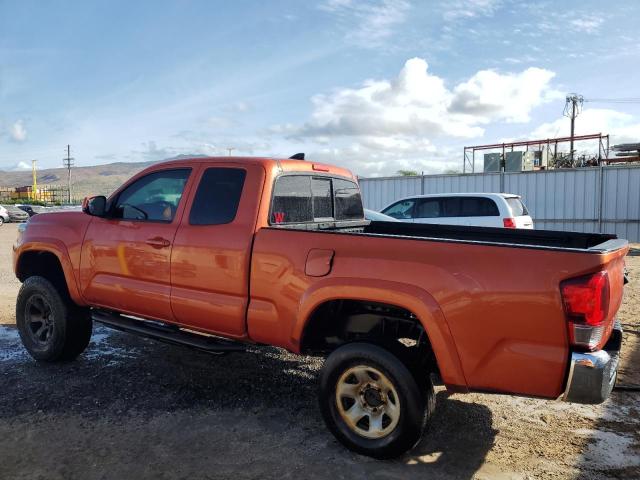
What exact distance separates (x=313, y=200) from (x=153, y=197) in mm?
1391

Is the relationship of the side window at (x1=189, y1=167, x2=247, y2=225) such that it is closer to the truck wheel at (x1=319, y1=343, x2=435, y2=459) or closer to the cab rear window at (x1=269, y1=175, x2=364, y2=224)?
the cab rear window at (x1=269, y1=175, x2=364, y2=224)

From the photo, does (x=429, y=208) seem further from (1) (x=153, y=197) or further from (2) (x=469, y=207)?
(1) (x=153, y=197)

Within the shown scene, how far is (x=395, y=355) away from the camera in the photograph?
3396mm

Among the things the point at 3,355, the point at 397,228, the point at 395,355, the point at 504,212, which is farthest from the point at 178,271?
the point at 504,212

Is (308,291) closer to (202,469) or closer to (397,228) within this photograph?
(202,469)

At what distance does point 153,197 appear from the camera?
4766mm

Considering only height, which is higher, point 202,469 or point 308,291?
point 308,291

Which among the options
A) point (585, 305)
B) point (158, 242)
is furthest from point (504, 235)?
point (158, 242)

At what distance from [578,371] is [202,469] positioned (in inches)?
88.1

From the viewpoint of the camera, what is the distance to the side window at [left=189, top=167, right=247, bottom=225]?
13.6ft

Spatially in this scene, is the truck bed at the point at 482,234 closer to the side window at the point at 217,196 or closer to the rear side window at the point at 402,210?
the side window at the point at 217,196

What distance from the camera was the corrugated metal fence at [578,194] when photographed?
1756 centimetres

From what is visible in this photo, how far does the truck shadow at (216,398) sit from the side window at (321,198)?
4.96 feet

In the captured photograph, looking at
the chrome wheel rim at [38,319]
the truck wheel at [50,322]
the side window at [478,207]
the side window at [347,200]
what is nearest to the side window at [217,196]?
the side window at [347,200]
